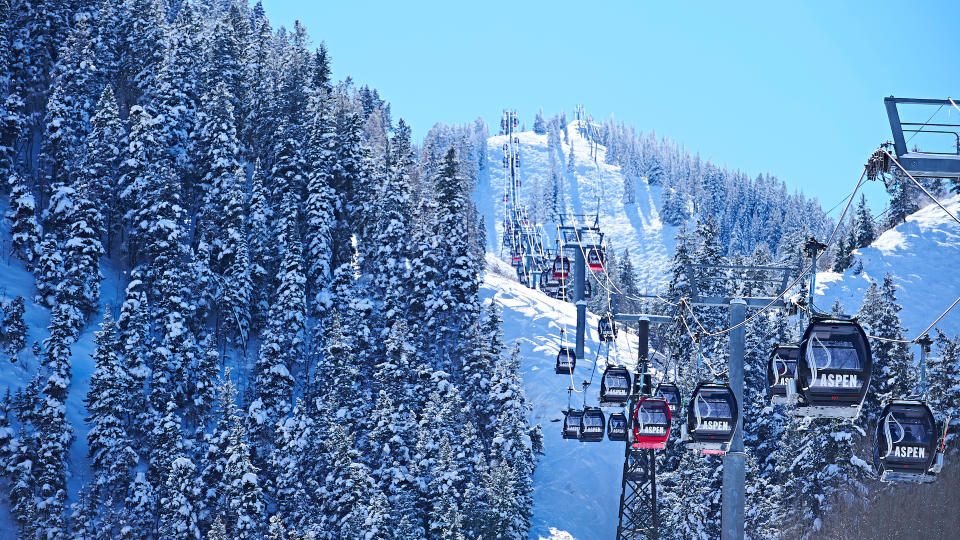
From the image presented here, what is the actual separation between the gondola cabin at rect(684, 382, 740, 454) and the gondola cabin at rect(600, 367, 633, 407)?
1102 centimetres

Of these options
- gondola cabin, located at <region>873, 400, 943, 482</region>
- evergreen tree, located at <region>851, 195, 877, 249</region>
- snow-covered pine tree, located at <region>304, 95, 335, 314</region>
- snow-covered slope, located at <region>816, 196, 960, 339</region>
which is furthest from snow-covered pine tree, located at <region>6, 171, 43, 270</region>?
evergreen tree, located at <region>851, 195, 877, 249</region>

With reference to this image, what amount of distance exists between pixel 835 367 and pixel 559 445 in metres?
55.8

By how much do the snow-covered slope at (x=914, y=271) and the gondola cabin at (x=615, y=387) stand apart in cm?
5672

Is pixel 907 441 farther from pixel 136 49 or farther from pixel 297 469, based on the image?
pixel 136 49

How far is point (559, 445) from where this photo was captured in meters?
70.5

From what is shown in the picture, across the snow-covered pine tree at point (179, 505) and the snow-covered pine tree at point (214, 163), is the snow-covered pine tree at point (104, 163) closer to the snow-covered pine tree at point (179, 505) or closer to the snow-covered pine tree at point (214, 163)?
the snow-covered pine tree at point (214, 163)

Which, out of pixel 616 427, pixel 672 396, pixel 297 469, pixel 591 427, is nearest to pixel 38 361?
pixel 297 469

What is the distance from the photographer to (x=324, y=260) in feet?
216

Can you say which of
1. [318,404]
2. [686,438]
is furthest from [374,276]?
[686,438]

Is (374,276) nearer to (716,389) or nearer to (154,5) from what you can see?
(154,5)

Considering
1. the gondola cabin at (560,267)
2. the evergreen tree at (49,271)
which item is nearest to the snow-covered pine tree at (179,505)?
the evergreen tree at (49,271)

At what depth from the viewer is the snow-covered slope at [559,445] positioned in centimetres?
6225

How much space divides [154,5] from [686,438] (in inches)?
2662

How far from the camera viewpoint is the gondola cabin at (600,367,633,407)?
32656 millimetres
